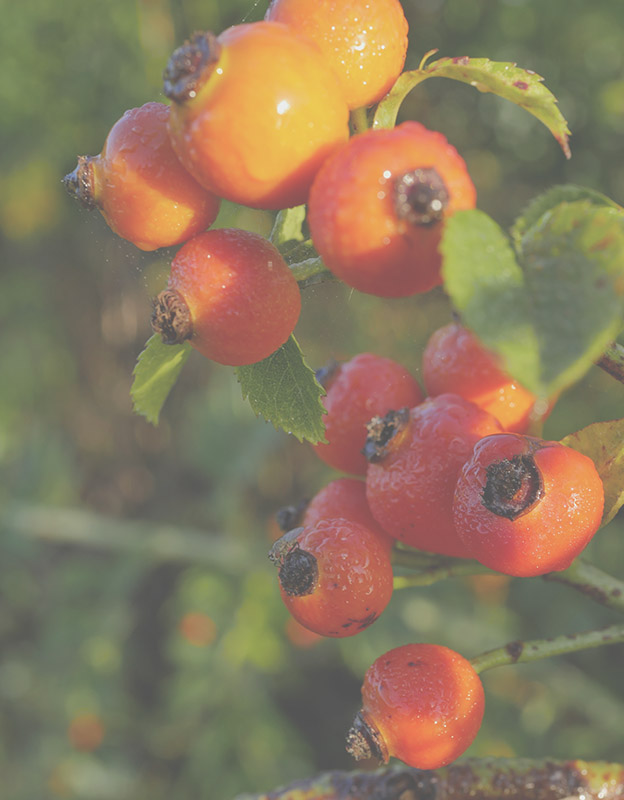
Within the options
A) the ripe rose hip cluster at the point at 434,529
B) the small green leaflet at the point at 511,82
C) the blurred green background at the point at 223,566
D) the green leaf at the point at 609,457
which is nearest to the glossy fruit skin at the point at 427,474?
the ripe rose hip cluster at the point at 434,529

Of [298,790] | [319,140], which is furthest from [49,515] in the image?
[319,140]

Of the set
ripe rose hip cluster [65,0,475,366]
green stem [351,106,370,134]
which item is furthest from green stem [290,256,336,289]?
green stem [351,106,370,134]

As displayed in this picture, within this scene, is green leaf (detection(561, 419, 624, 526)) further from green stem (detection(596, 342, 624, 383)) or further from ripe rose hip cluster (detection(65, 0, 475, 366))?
ripe rose hip cluster (detection(65, 0, 475, 366))

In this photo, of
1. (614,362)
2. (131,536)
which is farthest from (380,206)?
(131,536)

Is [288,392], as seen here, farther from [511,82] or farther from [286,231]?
[511,82]

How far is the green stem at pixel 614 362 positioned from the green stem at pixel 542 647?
340 mm

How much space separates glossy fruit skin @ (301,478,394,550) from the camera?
1019 millimetres

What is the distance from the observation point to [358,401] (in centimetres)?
113

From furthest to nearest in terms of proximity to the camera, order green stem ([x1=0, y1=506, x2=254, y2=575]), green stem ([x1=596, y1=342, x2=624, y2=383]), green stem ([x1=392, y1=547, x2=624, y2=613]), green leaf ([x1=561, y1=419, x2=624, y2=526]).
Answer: green stem ([x1=0, y1=506, x2=254, y2=575]) → green stem ([x1=392, y1=547, x2=624, y2=613]) → green leaf ([x1=561, y1=419, x2=624, y2=526]) → green stem ([x1=596, y1=342, x2=624, y2=383])

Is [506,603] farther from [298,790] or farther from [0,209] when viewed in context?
[0,209]

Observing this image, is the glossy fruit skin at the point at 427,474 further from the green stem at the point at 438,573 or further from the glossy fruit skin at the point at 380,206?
the glossy fruit skin at the point at 380,206

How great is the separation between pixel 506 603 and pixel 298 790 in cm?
262

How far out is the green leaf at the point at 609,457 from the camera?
3.03ft

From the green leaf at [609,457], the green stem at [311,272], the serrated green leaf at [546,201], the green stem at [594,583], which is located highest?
the serrated green leaf at [546,201]
